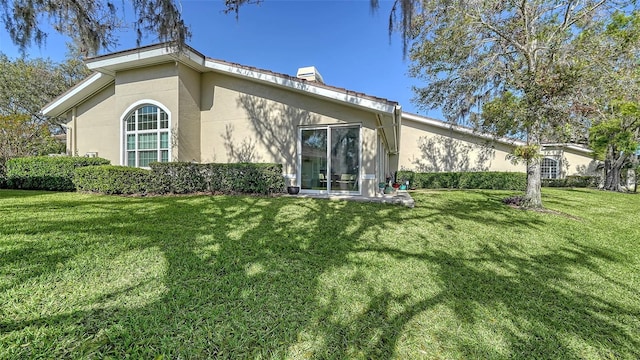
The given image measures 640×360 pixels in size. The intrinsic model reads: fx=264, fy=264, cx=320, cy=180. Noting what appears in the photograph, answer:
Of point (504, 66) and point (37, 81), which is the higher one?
point (37, 81)

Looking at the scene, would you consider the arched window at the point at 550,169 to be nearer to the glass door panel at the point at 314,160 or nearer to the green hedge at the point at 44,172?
the glass door panel at the point at 314,160

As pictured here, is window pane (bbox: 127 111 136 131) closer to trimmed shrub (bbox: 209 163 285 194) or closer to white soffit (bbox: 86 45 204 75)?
white soffit (bbox: 86 45 204 75)

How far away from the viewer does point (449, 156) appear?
1794 centimetres

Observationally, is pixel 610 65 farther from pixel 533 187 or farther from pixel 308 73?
pixel 308 73

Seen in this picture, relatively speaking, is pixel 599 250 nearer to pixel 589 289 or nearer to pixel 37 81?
pixel 589 289

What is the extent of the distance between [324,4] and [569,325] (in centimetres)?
917

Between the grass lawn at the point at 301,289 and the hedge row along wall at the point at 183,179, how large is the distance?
8.81 feet

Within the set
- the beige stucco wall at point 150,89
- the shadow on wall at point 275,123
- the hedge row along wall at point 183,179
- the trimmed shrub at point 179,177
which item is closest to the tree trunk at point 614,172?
the shadow on wall at point 275,123

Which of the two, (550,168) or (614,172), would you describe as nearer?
(614,172)

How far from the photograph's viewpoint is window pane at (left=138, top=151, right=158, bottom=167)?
11008mm

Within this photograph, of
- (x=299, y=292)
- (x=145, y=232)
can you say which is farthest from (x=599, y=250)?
(x=145, y=232)

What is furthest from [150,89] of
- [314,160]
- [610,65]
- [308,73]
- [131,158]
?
[610,65]

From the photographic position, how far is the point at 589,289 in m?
3.72

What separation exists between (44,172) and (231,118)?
7338 mm
